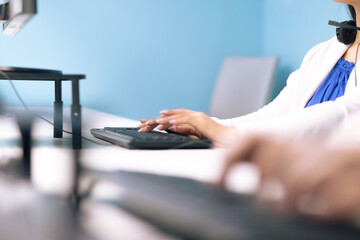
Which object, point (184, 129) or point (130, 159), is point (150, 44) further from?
point (130, 159)

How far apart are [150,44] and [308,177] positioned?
328 cm

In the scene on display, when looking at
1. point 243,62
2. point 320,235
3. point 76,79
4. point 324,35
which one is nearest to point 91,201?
point 320,235

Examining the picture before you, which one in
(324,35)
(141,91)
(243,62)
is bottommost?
(141,91)

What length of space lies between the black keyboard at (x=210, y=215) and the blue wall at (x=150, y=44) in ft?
8.92

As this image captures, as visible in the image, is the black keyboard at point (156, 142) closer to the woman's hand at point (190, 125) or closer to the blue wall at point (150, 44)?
the woman's hand at point (190, 125)

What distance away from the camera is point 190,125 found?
114cm

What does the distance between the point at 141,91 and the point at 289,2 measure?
1271 millimetres

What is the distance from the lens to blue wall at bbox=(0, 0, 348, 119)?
10.4ft

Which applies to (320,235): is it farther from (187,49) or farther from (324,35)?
(187,49)

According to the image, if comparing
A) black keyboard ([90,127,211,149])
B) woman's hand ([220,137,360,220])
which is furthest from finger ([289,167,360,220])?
black keyboard ([90,127,211,149])

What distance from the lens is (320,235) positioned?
0.25 metres

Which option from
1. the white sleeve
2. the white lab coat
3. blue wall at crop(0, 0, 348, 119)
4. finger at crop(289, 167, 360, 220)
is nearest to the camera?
finger at crop(289, 167, 360, 220)

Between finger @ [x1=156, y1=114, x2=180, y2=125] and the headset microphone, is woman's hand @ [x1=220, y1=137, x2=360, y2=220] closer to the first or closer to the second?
finger @ [x1=156, y1=114, x2=180, y2=125]

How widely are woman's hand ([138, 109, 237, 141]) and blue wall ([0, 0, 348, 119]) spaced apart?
2026 millimetres
